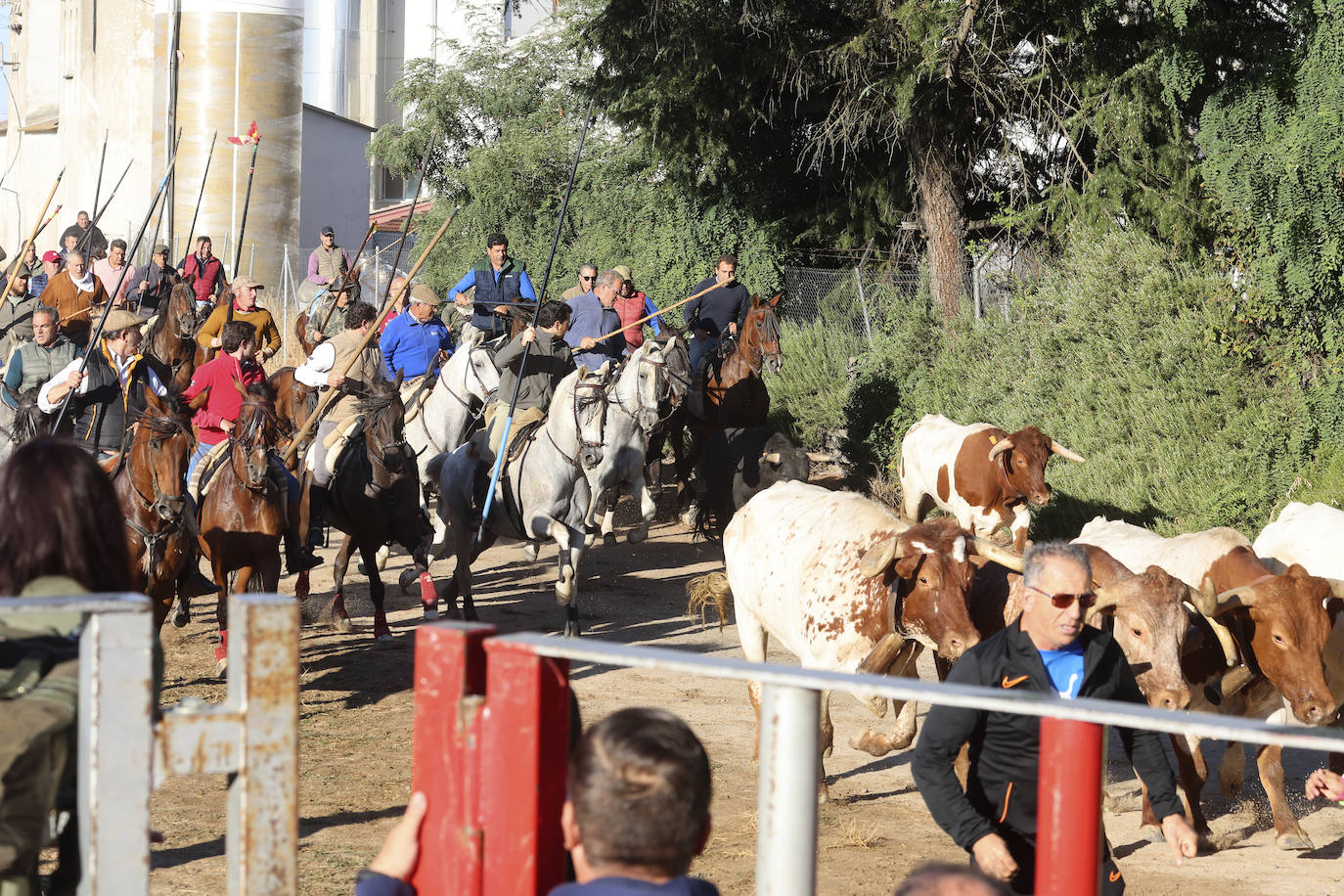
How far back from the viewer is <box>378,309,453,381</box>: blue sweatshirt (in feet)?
50.0

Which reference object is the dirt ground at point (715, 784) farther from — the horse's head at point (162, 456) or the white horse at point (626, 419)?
the horse's head at point (162, 456)

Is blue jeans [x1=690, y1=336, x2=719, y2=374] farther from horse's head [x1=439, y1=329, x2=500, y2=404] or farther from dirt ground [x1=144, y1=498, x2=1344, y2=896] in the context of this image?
dirt ground [x1=144, y1=498, x2=1344, y2=896]

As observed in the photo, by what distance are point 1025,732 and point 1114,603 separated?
9.12 ft

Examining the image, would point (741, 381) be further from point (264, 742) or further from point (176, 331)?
point (264, 742)

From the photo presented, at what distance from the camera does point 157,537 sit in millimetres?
9102

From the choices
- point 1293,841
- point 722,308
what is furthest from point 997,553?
point 722,308

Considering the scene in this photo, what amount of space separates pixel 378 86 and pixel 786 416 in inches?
1390

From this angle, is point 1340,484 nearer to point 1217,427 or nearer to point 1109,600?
point 1217,427

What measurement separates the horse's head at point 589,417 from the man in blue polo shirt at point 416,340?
3.19 m

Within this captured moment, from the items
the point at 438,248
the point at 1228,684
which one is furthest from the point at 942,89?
the point at 438,248

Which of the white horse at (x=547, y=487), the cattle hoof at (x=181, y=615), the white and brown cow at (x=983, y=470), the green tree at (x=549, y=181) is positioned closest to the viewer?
the cattle hoof at (x=181, y=615)

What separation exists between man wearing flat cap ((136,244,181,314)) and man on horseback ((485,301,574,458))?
18.1 feet

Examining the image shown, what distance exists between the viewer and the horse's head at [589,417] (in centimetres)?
1238

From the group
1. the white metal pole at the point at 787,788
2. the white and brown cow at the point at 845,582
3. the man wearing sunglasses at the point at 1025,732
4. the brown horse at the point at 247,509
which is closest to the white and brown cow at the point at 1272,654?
the white and brown cow at the point at 845,582
